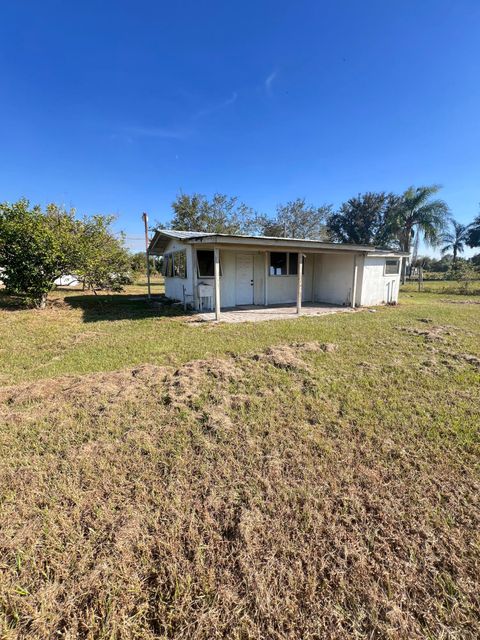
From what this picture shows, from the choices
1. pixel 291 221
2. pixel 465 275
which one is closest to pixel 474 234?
pixel 291 221

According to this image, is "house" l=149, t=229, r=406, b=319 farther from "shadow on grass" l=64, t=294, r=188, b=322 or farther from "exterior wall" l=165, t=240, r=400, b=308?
"shadow on grass" l=64, t=294, r=188, b=322

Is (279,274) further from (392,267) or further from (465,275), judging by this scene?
(465,275)

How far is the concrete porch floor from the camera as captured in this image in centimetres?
837

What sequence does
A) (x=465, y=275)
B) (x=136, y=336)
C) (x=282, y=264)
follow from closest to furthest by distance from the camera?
(x=136, y=336), (x=282, y=264), (x=465, y=275)

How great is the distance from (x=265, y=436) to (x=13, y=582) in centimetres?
195

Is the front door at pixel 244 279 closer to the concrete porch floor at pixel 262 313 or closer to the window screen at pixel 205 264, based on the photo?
the concrete porch floor at pixel 262 313

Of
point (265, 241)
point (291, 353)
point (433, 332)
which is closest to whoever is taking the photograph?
point (291, 353)

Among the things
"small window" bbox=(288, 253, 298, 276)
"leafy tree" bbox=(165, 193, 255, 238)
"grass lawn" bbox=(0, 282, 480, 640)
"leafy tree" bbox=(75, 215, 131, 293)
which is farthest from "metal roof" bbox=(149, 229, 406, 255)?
"leafy tree" bbox=(165, 193, 255, 238)

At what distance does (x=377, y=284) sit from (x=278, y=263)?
422cm

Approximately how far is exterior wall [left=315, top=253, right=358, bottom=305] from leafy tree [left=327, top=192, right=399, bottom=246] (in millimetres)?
25650

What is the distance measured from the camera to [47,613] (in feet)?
4.38

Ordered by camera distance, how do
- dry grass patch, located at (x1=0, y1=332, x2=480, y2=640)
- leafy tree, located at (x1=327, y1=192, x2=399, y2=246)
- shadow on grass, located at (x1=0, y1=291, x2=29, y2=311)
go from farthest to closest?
1. leafy tree, located at (x1=327, y1=192, x2=399, y2=246)
2. shadow on grass, located at (x1=0, y1=291, x2=29, y2=311)
3. dry grass patch, located at (x1=0, y1=332, x2=480, y2=640)

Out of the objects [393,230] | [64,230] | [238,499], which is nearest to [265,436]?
[238,499]

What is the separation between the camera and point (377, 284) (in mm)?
11414
